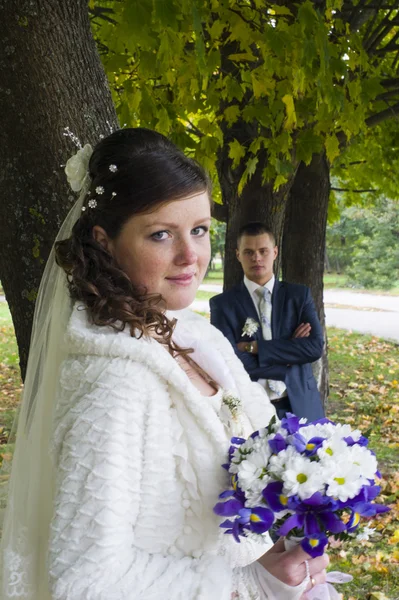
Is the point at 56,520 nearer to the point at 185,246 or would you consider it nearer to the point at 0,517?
the point at 185,246

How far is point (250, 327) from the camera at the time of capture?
412 centimetres

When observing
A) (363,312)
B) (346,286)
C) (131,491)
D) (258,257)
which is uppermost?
(258,257)

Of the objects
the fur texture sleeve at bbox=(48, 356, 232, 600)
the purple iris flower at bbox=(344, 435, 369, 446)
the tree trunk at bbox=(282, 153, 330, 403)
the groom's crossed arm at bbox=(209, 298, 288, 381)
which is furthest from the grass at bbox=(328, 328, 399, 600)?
the fur texture sleeve at bbox=(48, 356, 232, 600)

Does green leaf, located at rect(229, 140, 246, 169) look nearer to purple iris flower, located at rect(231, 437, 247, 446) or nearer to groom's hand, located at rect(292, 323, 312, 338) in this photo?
groom's hand, located at rect(292, 323, 312, 338)

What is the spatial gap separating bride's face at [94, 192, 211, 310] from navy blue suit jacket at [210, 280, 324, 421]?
245cm

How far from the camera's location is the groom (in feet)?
13.2

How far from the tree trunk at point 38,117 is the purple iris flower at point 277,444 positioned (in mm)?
1112

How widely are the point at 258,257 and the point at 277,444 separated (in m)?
2.82

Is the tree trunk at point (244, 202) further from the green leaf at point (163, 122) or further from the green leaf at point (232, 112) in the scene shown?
the green leaf at point (163, 122)

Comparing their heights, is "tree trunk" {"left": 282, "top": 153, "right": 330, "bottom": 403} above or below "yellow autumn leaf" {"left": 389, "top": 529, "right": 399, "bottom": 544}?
above

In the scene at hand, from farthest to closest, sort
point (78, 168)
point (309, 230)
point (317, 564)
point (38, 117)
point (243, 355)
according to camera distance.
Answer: point (309, 230), point (243, 355), point (38, 117), point (78, 168), point (317, 564)

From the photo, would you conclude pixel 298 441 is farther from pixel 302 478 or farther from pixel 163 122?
pixel 163 122

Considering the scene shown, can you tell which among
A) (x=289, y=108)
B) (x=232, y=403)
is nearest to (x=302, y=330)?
(x=289, y=108)

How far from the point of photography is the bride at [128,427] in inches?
52.5
